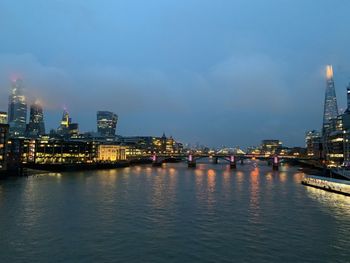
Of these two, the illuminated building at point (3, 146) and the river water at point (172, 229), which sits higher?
the illuminated building at point (3, 146)

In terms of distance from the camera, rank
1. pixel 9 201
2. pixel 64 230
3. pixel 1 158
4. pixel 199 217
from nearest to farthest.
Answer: pixel 64 230 < pixel 199 217 < pixel 9 201 < pixel 1 158

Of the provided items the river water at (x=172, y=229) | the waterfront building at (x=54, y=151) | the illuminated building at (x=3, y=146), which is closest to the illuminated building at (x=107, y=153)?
the waterfront building at (x=54, y=151)

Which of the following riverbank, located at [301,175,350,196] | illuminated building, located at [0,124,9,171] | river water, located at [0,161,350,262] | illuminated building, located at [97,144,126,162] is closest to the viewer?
river water, located at [0,161,350,262]

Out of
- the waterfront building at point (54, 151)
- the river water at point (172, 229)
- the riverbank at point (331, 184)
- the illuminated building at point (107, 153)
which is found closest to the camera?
the river water at point (172, 229)

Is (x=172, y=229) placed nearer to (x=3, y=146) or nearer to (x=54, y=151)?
(x=3, y=146)

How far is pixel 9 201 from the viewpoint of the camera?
48.6 m

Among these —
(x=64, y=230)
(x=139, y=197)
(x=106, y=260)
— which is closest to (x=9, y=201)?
(x=139, y=197)

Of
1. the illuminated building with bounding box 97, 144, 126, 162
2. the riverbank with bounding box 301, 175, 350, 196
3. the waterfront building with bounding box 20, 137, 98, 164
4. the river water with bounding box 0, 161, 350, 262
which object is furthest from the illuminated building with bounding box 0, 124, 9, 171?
the illuminated building with bounding box 97, 144, 126, 162

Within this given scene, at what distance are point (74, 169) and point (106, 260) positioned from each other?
114m

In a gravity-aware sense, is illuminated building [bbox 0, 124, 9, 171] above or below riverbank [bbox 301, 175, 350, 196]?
above

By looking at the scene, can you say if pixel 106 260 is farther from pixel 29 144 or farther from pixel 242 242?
pixel 29 144

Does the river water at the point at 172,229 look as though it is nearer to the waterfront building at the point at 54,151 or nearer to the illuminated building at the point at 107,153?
the waterfront building at the point at 54,151

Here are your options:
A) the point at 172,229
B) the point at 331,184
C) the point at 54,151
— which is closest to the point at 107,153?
the point at 54,151

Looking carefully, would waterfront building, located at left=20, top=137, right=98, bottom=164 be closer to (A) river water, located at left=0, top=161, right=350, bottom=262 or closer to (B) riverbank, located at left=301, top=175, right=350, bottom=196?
(A) river water, located at left=0, top=161, right=350, bottom=262
